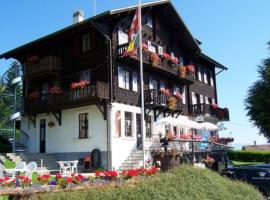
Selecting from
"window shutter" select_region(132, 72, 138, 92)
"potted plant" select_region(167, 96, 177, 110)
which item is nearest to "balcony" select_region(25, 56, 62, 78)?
"window shutter" select_region(132, 72, 138, 92)

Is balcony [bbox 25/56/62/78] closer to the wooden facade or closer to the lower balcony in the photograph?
the wooden facade

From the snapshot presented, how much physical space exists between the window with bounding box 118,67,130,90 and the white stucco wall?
234 centimetres

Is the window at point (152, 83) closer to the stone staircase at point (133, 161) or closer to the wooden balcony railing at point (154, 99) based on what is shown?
the wooden balcony railing at point (154, 99)

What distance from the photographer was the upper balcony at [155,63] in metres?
23.5

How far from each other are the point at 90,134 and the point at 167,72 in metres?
7.89

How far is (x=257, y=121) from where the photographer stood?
3247cm

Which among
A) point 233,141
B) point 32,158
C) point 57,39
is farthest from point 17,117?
point 233,141

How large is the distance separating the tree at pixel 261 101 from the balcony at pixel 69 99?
52.2 ft

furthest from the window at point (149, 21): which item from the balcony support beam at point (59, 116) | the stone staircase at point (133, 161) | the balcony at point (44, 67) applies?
the stone staircase at point (133, 161)

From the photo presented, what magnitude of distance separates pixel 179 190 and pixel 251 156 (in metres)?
37.4

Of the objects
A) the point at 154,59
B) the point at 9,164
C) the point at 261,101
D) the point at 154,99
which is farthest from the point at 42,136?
the point at 261,101

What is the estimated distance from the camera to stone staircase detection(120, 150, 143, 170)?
22.6 m

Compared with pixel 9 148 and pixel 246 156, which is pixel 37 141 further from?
pixel 246 156

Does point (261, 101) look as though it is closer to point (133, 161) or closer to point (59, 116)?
point (133, 161)
